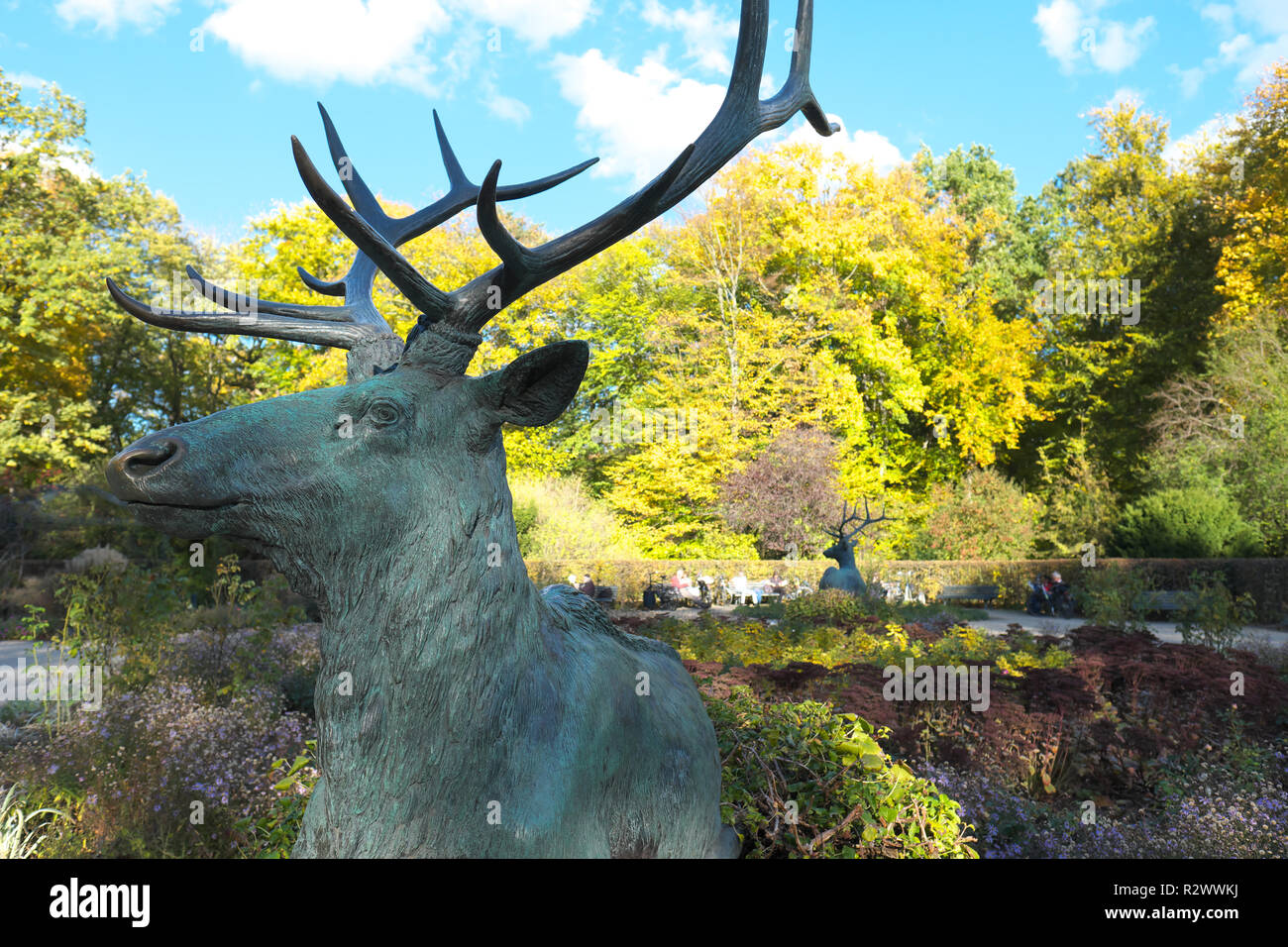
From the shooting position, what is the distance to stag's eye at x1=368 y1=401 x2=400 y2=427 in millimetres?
1780

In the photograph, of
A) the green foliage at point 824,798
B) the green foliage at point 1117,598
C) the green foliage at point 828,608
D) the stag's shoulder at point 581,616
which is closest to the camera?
the stag's shoulder at point 581,616

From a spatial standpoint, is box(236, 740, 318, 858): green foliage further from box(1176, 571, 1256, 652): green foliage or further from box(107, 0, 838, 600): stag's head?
box(1176, 571, 1256, 652): green foliage

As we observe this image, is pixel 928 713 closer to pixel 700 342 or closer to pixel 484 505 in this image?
pixel 484 505

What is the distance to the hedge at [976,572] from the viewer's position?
16.0 meters

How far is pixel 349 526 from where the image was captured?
172 cm

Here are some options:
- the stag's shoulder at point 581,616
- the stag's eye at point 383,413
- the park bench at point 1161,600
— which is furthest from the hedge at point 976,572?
the stag's eye at point 383,413

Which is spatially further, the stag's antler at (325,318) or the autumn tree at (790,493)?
the autumn tree at (790,493)

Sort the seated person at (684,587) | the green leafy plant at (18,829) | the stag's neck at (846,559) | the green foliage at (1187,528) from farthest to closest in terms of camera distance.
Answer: the green foliage at (1187,528) < the seated person at (684,587) < the stag's neck at (846,559) < the green leafy plant at (18,829)

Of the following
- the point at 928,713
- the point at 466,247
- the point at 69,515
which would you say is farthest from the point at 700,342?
the point at 928,713

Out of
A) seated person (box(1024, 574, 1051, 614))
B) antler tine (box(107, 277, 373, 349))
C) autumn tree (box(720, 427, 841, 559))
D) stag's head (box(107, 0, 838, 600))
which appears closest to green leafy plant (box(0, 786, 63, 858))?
antler tine (box(107, 277, 373, 349))

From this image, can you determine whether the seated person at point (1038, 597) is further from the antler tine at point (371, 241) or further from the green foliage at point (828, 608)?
the antler tine at point (371, 241)

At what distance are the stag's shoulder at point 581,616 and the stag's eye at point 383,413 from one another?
66 cm

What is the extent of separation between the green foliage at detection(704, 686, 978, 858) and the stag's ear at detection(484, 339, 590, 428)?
1.96 m

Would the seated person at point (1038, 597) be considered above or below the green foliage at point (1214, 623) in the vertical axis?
below
